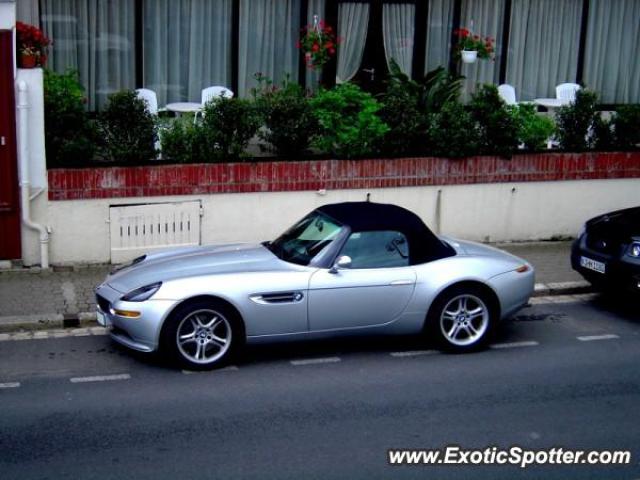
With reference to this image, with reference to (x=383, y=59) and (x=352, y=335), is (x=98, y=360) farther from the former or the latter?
(x=383, y=59)

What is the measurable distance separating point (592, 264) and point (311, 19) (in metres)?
6.71

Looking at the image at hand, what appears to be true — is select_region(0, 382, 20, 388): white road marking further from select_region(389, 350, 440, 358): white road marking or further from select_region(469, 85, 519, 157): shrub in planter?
select_region(469, 85, 519, 157): shrub in planter

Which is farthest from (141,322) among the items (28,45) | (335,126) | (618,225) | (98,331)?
(618,225)

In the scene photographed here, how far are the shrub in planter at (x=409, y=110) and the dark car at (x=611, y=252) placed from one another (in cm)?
288

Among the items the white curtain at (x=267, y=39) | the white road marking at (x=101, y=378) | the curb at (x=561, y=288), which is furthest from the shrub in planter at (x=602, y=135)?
the white road marking at (x=101, y=378)

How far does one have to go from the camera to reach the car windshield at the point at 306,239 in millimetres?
9680

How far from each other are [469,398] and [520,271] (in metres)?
1.98

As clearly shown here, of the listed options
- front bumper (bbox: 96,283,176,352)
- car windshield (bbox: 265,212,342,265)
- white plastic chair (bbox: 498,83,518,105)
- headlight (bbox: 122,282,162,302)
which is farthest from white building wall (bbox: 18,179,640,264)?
headlight (bbox: 122,282,162,302)

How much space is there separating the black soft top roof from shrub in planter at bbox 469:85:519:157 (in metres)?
4.29

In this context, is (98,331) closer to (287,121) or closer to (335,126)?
(287,121)

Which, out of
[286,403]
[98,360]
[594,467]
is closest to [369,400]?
[286,403]

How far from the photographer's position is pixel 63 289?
37.7 feet

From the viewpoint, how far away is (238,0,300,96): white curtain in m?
15.6

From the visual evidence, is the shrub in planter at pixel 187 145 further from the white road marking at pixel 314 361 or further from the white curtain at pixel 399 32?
the white curtain at pixel 399 32
